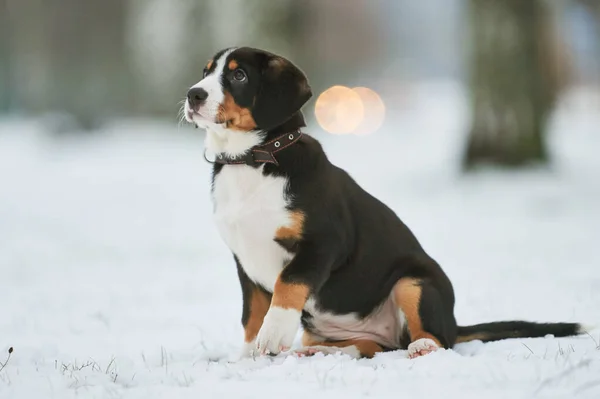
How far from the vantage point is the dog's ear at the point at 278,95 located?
13.5 ft

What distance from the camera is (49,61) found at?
26359mm

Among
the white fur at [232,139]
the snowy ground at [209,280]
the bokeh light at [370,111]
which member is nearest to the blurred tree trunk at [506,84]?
the snowy ground at [209,280]

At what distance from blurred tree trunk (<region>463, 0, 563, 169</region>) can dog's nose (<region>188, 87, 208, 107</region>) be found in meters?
8.84

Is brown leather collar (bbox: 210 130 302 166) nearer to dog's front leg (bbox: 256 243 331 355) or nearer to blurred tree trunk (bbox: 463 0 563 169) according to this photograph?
dog's front leg (bbox: 256 243 331 355)

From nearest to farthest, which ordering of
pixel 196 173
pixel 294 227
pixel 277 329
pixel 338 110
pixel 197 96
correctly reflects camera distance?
pixel 277 329
pixel 294 227
pixel 197 96
pixel 196 173
pixel 338 110

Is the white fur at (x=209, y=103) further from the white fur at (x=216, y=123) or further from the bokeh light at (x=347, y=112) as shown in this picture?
the bokeh light at (x=347, y=112)

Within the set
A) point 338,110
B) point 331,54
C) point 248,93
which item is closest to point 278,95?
point 248,93

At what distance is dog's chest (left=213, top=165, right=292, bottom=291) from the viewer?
3.97 m

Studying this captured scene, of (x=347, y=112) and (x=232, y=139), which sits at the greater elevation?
(x=232, y=139)

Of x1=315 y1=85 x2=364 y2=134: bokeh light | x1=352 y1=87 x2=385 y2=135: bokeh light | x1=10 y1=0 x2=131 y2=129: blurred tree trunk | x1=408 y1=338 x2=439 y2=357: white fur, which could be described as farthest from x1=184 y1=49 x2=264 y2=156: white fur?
x1=352 y1=87 x2=385 y2=135: bokeh light

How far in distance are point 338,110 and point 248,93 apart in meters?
23.5

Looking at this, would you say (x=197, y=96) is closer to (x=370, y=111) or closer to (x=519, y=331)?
(x=519, y=331)

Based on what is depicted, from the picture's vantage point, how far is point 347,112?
27891 millimetres

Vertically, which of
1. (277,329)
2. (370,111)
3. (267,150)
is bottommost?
(370,111)
